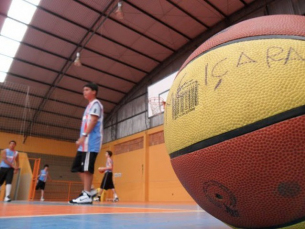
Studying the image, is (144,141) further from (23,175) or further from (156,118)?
(23,175)

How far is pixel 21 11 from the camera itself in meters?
10.4

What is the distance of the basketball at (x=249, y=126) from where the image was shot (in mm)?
744

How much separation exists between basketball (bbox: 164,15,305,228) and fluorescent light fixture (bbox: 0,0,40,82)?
11.1m

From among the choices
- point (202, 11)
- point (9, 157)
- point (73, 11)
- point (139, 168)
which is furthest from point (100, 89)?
point (9, 157)

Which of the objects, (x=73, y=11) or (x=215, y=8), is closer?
(x=215, y=8)

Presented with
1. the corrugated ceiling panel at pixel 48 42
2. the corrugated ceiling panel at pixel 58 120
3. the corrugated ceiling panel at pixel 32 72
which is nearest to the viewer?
the corrugated ceiling panel at pixel 48 42

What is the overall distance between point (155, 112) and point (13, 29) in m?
6.97

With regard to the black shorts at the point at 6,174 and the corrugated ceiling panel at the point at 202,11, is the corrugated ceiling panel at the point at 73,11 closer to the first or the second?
the corrugated ceiling panel at the point at 202,11

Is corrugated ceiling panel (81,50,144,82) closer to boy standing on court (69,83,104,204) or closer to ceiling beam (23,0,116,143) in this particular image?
ceiling beam (23,0,116,143)

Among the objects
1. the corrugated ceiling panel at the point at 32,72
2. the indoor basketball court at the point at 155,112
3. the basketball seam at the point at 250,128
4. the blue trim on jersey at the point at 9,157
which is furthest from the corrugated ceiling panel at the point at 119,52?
the basketball seam at the point at 250,128

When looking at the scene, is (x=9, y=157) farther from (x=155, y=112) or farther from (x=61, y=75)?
(x=61, y=75)

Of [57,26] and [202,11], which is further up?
[202,11]

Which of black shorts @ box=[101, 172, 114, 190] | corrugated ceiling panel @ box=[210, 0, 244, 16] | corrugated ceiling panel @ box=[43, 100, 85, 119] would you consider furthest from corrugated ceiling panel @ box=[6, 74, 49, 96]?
corrugated ceiling panel @ box=[210, 0, 244, 16]

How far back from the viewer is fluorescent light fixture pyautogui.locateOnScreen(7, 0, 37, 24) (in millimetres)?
10062
